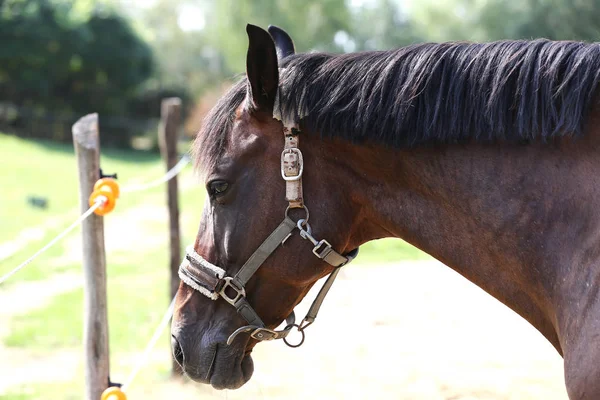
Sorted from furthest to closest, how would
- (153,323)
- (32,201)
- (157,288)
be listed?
(32,201), (157,288), (153,323)

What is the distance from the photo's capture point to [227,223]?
2326 mm

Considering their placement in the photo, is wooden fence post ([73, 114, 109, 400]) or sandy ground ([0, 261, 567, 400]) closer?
wooden fence post ([73, 114, 109, 400])

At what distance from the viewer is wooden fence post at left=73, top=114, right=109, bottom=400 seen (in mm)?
3514

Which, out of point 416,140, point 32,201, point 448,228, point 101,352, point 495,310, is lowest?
point 32,201

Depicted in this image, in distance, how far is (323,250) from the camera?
2270 mm

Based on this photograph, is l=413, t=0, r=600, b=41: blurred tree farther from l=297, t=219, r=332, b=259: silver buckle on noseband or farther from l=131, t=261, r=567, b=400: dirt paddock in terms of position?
l=297, t=219, r=332, b=259: silver buckle on noseband

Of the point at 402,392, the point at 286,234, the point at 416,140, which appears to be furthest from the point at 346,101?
the point at 402,392

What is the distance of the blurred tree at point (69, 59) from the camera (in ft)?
101

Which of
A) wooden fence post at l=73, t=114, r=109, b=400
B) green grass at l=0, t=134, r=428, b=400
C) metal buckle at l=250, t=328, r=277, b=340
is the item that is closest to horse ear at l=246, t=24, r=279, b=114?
metal buckle at l=250, t=328, r=277, b=340

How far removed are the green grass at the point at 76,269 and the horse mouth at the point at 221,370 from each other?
3457 mm

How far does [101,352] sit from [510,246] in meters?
2.47

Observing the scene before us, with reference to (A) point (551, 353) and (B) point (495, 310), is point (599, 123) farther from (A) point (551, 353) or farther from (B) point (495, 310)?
(B) point (495, 310)

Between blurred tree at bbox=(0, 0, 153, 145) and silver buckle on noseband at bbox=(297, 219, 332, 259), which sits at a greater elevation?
silver buckle on noseband at bbox=(297, 219, 332, 259)

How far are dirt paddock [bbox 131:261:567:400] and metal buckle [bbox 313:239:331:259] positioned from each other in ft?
9.71
